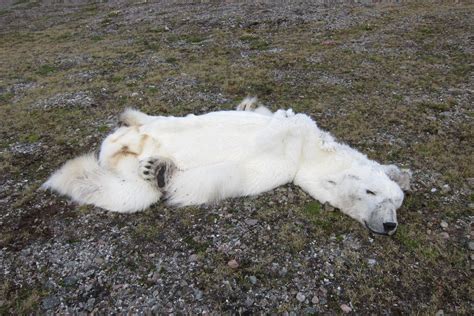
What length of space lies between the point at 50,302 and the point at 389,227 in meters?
3.63

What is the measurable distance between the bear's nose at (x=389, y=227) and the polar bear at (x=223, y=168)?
0.32m

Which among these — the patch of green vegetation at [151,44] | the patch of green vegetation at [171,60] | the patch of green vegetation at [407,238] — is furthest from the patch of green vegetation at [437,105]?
the patch of green vegetation at [151,44]

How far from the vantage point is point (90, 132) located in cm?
699

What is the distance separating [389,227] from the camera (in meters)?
4.14

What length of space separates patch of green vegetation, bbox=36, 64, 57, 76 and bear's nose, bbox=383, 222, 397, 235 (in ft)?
34.2

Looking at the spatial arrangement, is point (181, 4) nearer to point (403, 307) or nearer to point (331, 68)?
point (331, 68)

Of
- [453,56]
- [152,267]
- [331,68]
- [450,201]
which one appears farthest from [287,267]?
[453,56]

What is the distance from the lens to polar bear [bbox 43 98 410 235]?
468cm

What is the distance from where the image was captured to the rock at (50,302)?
3.60 meters

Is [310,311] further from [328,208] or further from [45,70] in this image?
[45,70]

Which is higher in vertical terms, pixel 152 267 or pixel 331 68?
pixel 152 267

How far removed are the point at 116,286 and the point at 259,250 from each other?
1555 mm

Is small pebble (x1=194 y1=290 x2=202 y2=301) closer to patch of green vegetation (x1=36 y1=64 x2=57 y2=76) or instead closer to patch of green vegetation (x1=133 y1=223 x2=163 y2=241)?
patch of green vegetation (x1=133 y1=223 x2=163 y2=241)

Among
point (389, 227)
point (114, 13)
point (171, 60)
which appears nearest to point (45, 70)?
point (171, 60)
